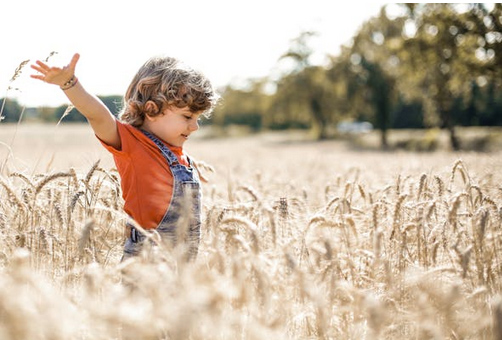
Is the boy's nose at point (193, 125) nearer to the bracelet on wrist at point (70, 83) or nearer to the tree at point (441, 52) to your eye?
the bracelet on wrist at point (70, 83)

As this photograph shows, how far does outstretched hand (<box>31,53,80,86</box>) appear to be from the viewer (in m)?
2.38

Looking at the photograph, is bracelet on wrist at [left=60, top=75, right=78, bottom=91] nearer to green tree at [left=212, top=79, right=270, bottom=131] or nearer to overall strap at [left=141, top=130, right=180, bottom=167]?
overall strap at [left=141, top=130, right=180, bottom=167]

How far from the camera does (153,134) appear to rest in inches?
114

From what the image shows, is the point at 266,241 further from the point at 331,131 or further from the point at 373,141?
the point at 331,131

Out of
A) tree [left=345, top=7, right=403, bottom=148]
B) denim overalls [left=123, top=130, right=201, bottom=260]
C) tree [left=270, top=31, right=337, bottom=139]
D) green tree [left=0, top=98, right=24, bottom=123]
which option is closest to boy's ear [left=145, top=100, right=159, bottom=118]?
denim overalls [left=123, top=130, right=201, bottom=260]

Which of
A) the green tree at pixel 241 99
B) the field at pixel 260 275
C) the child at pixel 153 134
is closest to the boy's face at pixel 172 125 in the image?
the child at pixel 153 134

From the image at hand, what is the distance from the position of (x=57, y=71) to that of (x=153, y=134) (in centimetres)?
71

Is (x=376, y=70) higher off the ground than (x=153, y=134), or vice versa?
(x=376, y=70)

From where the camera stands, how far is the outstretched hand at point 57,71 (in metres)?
2.38

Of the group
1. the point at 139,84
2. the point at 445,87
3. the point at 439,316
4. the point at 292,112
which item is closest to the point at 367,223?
the point at 439,316

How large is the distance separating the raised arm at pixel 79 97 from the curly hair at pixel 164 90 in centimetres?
31

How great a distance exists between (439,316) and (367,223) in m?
1.06

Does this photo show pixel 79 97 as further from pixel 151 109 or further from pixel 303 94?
pixel 303 94

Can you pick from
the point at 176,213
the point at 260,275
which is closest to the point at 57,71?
the point at 176,213
